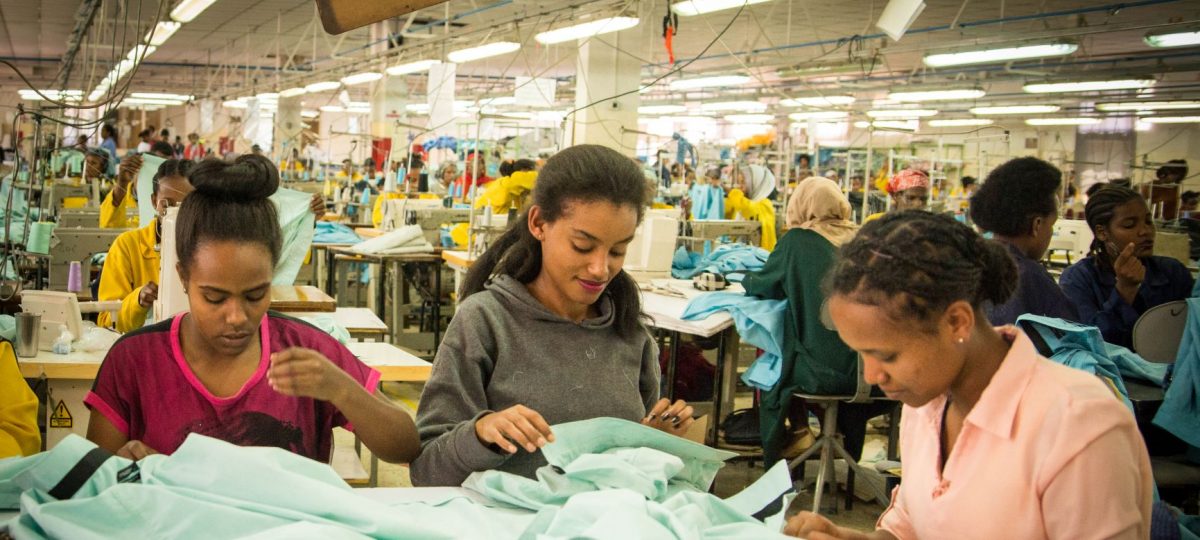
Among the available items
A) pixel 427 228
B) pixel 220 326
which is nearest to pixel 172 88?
pixel 427 228

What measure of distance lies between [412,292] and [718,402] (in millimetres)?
5619

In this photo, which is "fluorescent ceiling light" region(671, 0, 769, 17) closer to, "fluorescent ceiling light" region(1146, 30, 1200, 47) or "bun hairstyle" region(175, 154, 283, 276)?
"fluorescent ceiling light" region(1146, 30, 1200, 47)

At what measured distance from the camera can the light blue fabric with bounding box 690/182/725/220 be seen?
9820 mm

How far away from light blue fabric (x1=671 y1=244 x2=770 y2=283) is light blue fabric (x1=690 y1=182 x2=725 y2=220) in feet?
11.9

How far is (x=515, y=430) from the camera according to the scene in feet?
5.01

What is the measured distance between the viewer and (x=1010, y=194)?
3.17 m

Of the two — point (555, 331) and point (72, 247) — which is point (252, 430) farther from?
point (72, 247)

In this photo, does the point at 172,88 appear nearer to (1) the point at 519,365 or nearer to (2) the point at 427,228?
(2) the point at 427,228

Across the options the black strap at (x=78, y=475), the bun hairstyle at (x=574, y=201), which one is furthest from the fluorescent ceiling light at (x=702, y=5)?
the black strap at (x=78, y=475)

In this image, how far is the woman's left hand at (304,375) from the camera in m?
1.50

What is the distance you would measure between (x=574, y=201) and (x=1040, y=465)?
2.87 feet

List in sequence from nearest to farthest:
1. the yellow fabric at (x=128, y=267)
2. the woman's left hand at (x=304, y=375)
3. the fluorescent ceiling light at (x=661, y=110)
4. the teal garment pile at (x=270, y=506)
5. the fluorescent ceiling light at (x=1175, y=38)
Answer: the teal garment pile at (x=270, y=506) < the woman's left hand at (x=304, y=375) < the yellow fabric at (x=128, y=267) < the fluorescent ceiling light at (x=1175, y=38) < the fluorescent ceiling light at (x=661, y=110)

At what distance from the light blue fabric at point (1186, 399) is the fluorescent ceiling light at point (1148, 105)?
12.2 metres

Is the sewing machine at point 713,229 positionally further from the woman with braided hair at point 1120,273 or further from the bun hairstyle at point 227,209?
the bun hairstyle at point 227,209
